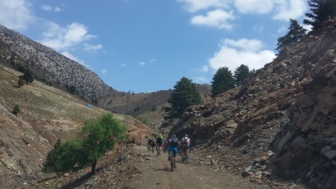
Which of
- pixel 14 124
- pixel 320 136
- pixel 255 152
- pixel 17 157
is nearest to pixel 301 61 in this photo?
pixel 255 152

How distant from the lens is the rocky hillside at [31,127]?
5125 cm

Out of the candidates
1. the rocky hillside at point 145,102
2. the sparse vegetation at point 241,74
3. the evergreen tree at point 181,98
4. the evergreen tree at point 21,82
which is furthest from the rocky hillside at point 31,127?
the rocky hillside at point 145,102

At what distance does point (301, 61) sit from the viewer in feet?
121

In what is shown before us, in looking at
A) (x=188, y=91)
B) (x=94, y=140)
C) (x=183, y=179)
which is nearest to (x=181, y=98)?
(x=188, y=91)

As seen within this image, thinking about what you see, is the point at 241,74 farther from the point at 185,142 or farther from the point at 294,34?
the point at 185,142

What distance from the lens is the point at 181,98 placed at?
70.4m

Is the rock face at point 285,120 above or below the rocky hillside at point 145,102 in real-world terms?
below

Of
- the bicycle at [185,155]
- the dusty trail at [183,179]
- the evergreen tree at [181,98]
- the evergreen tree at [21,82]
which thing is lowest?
the dusty trail at [183,179]

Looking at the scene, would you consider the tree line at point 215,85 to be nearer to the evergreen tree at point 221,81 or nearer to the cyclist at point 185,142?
the evergreen tree at point 221,81

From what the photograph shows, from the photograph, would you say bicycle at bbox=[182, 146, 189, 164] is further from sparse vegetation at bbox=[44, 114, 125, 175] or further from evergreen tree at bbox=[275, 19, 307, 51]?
evergreen tree at bbox=[275, 19, 307, 51]

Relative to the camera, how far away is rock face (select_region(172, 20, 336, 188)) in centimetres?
1775

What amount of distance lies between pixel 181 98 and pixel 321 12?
32.7m

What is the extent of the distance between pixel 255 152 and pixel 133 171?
24.9ft

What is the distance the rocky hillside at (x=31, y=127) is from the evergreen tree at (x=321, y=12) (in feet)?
125
